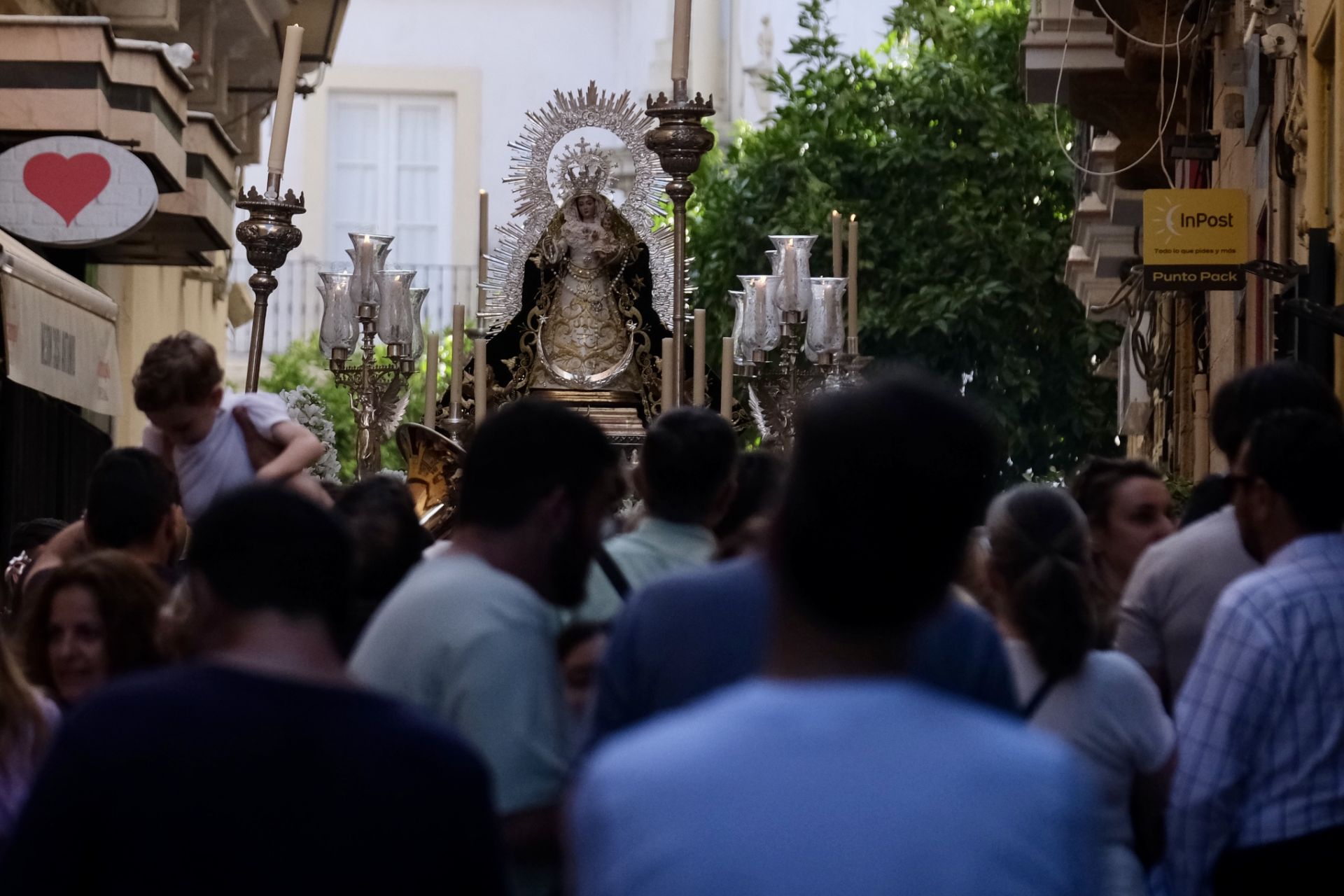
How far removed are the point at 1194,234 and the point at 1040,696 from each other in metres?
9.37

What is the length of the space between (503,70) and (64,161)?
34.6 metres

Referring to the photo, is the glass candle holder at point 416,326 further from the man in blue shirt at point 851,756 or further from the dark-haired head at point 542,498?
the man in blue shirt at point 851,756

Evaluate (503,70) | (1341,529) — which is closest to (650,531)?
(1341,529)

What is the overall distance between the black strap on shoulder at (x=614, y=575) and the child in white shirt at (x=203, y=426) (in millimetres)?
1706

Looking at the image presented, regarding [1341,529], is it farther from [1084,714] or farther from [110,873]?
[110,873]

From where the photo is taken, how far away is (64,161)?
14.8 metres

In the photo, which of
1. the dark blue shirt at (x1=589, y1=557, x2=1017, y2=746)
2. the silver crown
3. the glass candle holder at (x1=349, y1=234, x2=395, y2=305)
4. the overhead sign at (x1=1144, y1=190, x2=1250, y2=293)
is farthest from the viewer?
the overhead sign at (x1=1144, y1=190, x2=1250, y2=293)

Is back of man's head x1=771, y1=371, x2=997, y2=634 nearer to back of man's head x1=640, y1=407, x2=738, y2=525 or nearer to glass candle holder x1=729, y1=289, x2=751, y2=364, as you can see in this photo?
back of man's head x1=640, y1=407, x2=738, y2=525

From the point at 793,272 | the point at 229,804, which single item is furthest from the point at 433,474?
the point at 229,804

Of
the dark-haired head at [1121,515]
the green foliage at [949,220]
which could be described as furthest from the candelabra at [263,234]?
the green foliage at [949,220]

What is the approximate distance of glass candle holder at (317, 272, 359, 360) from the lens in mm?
9367

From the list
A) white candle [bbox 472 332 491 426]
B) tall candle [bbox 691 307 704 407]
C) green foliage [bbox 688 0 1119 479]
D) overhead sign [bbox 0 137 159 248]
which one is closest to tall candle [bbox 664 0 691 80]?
tall candle [bbox 691 307 704 407]

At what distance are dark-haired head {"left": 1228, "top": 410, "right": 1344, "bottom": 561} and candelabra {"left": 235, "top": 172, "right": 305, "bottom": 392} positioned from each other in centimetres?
453

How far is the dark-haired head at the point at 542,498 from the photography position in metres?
3.61
